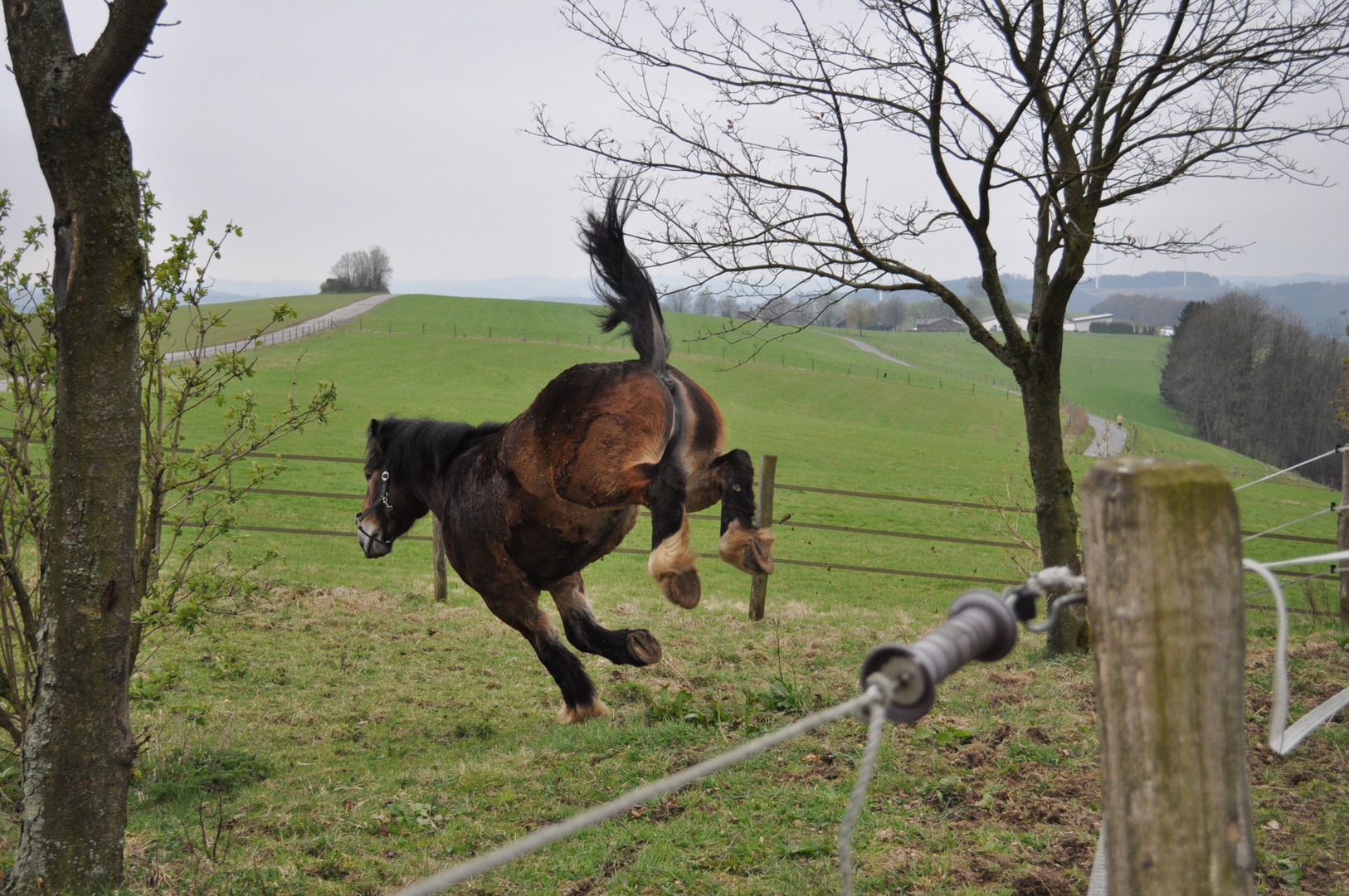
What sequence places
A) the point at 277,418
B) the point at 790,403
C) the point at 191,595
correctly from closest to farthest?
1. the point at 191,595
2. the point at 277,418
3. the point at 790,403

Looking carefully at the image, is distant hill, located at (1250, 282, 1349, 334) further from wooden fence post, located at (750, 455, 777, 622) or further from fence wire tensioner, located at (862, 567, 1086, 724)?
fence wire tensioner, located at (862, 567, 1086, 724)

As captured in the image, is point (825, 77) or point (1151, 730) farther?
point (825, 77)

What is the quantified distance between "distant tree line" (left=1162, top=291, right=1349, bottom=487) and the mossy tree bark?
52.5 metres

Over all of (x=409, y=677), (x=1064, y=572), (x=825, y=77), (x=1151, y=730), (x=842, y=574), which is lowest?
(x=842, y=574)

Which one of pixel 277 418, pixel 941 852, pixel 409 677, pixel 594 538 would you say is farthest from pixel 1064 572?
pixel 409 677

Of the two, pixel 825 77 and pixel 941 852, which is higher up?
pixel 825 77

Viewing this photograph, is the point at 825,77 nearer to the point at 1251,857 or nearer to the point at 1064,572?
the point at 1064,572

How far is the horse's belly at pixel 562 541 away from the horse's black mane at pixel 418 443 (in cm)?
97

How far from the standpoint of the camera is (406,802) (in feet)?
14.3

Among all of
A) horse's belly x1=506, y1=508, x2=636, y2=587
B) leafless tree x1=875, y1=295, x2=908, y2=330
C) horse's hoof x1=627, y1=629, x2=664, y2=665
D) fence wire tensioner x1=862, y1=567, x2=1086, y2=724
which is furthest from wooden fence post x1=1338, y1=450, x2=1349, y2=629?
leafless tree x1=875, y1=295, x2=908, y2=330

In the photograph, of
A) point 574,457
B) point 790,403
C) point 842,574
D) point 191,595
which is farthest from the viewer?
point 790,403

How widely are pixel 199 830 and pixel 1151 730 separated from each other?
14.7 feet

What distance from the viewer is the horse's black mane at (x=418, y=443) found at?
20.7ft

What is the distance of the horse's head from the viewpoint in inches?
256
